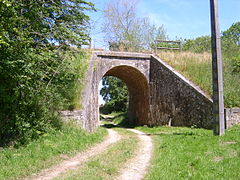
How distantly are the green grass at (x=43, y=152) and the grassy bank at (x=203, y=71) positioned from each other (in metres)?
6.65

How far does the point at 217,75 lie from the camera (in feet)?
32.0

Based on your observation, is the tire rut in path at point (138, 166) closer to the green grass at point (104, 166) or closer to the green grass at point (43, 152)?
the green grass at point (104, 166)

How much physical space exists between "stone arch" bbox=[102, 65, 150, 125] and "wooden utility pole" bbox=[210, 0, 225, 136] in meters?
7.68

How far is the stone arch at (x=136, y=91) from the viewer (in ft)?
58.1

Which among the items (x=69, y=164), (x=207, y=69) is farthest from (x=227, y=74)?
(x=69, y=164)

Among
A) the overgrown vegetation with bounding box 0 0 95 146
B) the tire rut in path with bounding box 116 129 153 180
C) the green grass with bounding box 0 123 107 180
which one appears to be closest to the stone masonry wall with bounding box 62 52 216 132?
the green grass with bounding box 0 123 107 180

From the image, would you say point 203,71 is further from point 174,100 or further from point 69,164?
point 69,164

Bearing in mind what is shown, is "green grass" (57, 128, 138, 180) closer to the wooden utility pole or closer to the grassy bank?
the wooden utility pole

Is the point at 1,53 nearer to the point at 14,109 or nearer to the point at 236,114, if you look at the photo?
the point at 14,109

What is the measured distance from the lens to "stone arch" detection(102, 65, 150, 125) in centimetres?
1770

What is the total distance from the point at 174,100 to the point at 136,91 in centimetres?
518

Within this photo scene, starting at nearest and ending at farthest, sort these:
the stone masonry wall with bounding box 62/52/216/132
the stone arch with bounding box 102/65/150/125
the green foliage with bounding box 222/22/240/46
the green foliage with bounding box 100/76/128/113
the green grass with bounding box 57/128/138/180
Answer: the green grass with bounding box 57/128/138/180, the stone masonry wall with bounding box 62/52/216/132, the stone arch with bounding box 102/65/150/125, the green foliage with bounding box 100/76/128/113, the green foliage with bounding box 222/22/240/46

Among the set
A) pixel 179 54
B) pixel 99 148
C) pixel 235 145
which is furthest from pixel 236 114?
pixel 179 54

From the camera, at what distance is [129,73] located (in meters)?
18.4
